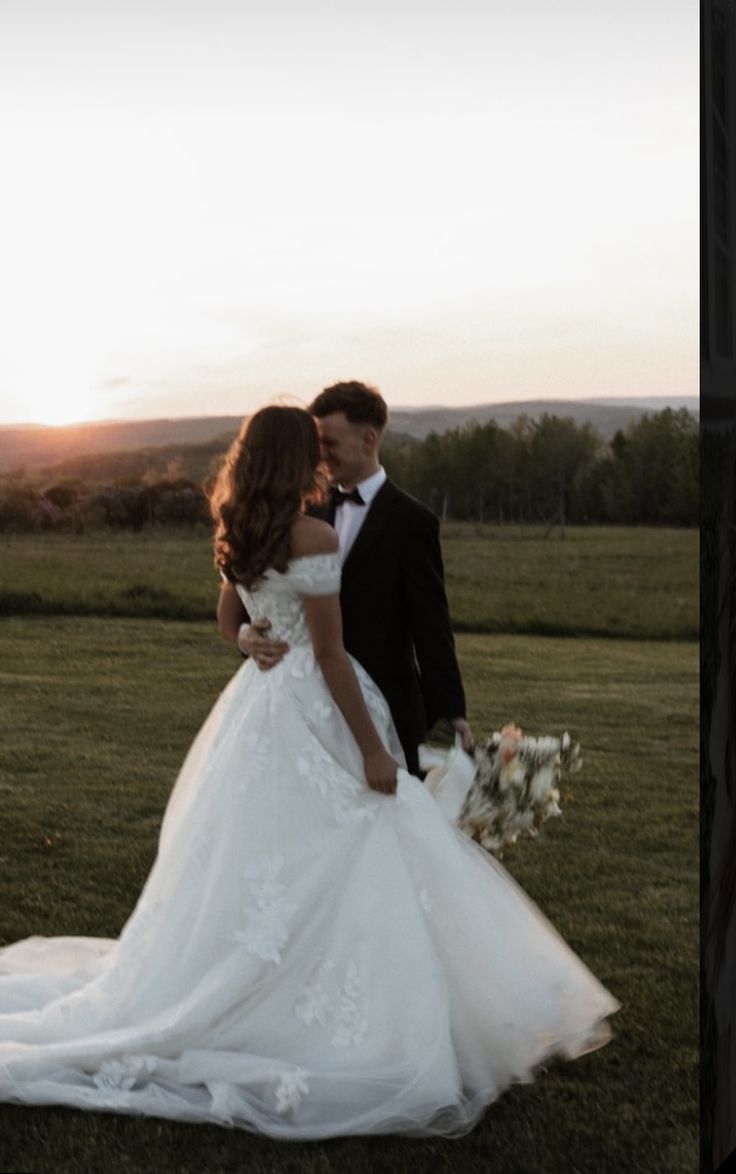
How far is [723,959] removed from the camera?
3.20m

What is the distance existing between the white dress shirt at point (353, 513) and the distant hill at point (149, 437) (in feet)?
20.7

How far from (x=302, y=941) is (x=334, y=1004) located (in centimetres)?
15

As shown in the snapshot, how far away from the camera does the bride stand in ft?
9.55

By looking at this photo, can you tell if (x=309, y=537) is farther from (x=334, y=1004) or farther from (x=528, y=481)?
(x=528, y=481)

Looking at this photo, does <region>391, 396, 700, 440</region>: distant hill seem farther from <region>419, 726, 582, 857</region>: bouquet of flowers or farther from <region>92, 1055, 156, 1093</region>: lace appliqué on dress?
<region>92, 1055, 156, 1093</region>: lace appliqué on dress

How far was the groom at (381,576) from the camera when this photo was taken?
3.14 m

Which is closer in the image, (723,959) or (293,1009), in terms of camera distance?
(293,1009)

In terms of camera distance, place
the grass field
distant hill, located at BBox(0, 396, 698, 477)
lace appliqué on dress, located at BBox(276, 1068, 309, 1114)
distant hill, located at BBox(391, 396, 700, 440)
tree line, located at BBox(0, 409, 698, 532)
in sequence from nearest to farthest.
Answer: lace appliqué on dress, located at BBox(276, 1068, 309, 1114), distant hill, located at BBox(0, 396, 698, 477), tree line, located at BBox(0, 409, 698, 532), the grass field, distant hill, located at BBox(391, 396, 700, 440)

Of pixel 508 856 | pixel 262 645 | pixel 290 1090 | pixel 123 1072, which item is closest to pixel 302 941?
pixel 290 1090

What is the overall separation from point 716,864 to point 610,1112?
23.5 inches

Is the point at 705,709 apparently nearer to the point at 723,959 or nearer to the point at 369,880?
the point at 723,959

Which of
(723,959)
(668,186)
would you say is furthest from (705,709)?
(668,186)

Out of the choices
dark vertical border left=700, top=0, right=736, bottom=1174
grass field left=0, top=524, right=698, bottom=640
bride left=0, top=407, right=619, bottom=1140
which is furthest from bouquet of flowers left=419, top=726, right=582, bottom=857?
grass field left=0, top=524, right=698, bottom=640

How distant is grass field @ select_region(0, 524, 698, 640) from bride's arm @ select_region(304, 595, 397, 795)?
26.4ft
